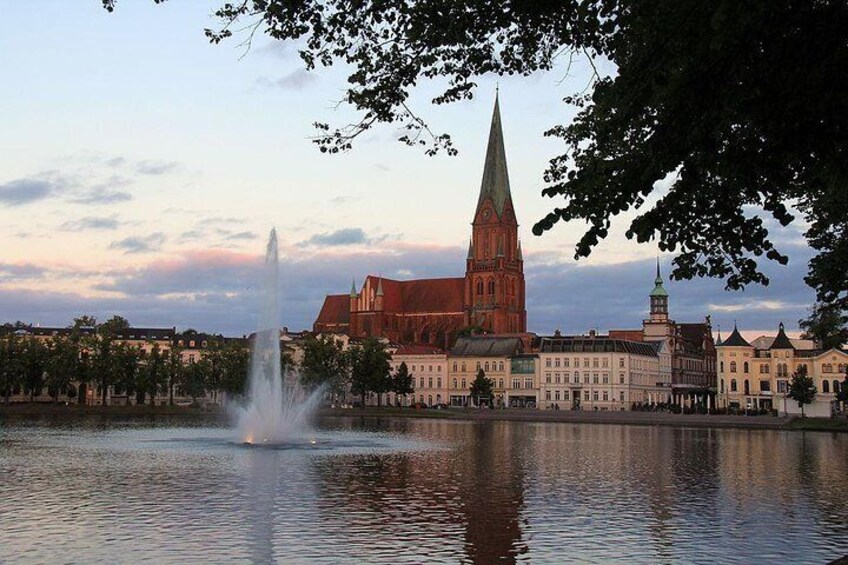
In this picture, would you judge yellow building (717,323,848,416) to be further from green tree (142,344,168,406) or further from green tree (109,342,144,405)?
green tree (109,342,144,405)

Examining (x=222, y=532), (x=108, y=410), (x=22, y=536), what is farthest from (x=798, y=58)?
(x=108, y=410)

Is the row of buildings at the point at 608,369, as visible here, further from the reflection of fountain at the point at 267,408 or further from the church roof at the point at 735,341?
the reflection of fountain at the point at 267,408

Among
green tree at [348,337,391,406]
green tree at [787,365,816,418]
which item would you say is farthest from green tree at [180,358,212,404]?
green tree at [787,365,816,418]

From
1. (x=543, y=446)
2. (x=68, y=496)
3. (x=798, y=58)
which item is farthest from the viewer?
(x=543, y=446)

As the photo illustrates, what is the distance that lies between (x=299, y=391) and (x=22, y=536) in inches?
4658

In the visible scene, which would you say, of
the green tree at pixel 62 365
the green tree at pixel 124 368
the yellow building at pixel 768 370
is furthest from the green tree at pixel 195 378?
the yellow building at pixel 768 370

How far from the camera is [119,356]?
12738 centimetres

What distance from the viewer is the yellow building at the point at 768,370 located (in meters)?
137

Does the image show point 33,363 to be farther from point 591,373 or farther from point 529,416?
point 591,373

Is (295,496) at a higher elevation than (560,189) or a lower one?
lower

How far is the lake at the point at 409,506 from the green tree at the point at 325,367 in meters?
94.7

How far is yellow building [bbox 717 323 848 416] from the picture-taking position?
137125mm

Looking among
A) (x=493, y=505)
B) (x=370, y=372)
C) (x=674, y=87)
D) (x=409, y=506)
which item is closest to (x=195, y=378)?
(x=370, y=372)

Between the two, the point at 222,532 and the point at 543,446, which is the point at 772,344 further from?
the point at 222,532
